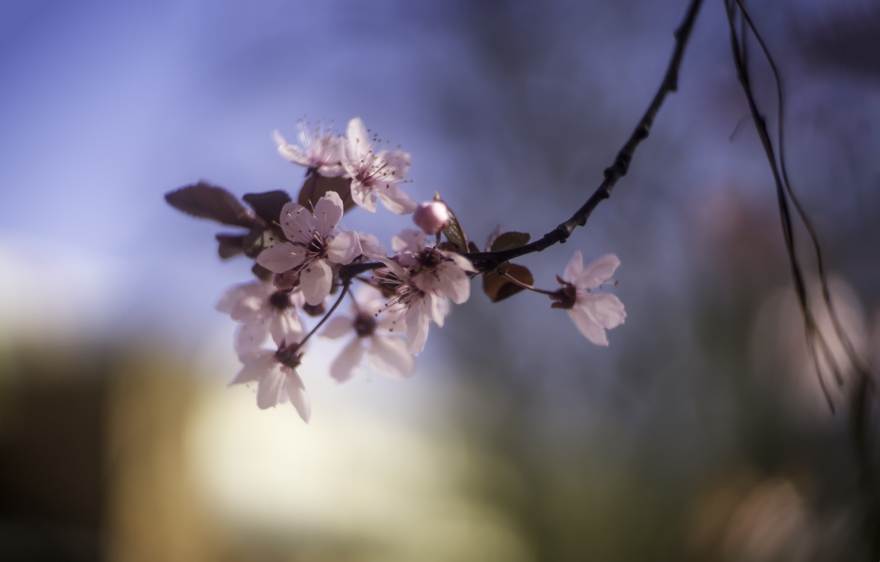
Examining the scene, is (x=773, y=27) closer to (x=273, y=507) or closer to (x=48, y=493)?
(x=273, y=507)

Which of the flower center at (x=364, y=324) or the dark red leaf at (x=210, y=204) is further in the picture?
the flower center at (x=364, y=324)

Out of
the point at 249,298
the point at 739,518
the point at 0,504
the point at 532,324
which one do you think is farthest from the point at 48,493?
the point at 739,518

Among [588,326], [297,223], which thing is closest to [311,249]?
[297,223]

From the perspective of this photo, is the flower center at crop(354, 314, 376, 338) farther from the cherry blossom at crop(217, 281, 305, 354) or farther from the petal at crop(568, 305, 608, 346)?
the petal at crop(568, 305, 608, 346)

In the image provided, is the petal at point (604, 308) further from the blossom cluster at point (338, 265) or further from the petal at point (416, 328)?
the petal at point (416, 328)

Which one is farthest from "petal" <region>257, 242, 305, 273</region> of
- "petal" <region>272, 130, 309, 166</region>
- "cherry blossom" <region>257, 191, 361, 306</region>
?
"petal" <region>272, 130, 309, 166</region>

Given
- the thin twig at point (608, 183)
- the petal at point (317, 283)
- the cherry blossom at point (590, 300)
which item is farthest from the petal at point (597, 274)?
the petal at point (317, 283)
